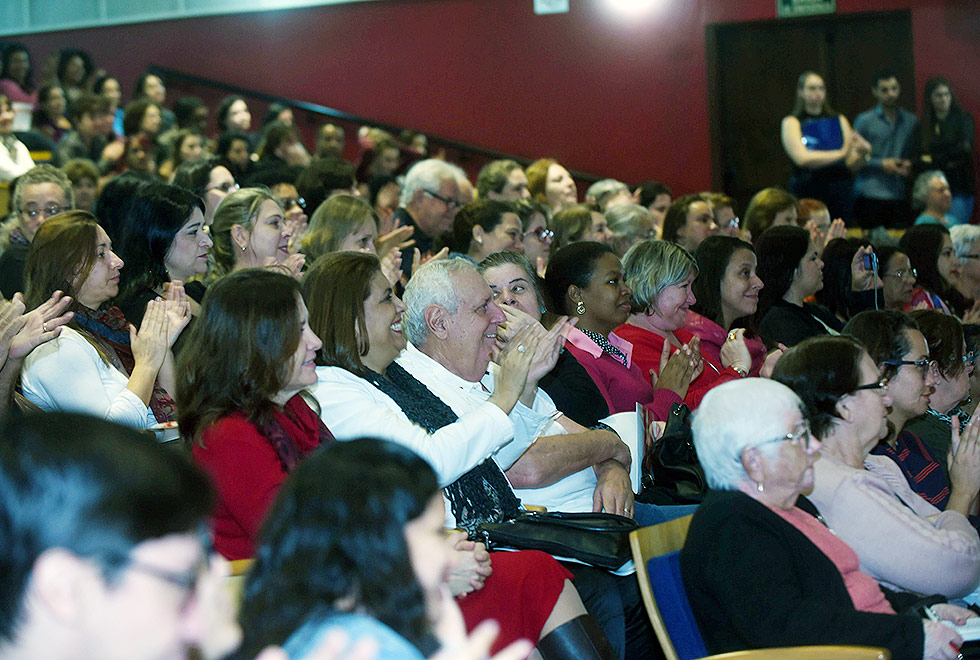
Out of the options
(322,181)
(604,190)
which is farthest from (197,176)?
(604,190)

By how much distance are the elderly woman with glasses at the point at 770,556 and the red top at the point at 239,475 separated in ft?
2.83

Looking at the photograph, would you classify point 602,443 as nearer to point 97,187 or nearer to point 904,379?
point 904,379

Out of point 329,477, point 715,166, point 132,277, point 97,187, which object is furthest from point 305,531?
point 715,166

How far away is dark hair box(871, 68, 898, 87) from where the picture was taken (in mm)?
8570

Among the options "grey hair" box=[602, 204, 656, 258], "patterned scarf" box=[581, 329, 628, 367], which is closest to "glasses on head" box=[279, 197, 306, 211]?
"grey hair" box=[602, 204, 656, 258]

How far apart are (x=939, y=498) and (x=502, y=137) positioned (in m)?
7.18

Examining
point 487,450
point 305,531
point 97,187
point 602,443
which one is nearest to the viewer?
point 305,531

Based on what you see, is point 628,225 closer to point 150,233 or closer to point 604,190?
point 604,190

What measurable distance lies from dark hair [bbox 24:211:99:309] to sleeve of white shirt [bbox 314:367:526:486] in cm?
88

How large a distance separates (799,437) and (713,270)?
247 centimetres

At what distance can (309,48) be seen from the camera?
1013cm

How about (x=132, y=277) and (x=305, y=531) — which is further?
(x=132, y=277)

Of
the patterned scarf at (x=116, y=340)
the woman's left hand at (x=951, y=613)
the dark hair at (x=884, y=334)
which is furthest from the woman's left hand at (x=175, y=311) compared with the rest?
the woman's left hand at (x=951, y=613)

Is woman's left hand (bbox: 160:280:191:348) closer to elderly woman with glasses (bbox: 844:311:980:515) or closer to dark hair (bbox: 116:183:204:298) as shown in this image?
dark hair (bbox: 116:183:204:298)
